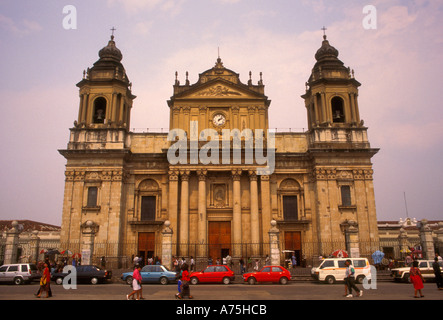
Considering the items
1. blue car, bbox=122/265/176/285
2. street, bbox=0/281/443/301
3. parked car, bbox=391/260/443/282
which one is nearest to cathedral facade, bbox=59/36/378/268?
blue car, bbox=122/265/176/285

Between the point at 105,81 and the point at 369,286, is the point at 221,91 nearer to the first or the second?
the point at 105,81

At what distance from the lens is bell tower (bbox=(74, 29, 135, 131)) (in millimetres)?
32094

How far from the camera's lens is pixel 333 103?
3412cm

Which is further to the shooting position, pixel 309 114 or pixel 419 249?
pixel 309 114

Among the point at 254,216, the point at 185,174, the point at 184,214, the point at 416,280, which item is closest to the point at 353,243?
the point at 254,216

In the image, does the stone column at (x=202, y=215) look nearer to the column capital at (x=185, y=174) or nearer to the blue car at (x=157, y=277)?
the column capital at (x=185, y=174)

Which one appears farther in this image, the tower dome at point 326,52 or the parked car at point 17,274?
the tower dome at point 326,52

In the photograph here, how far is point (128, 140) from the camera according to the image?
32.2 metres

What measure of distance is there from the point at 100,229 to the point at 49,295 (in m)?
15.5

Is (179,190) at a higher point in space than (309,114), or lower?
lower

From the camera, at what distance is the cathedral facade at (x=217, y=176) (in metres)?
29.2

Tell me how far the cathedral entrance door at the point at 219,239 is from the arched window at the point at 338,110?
1407 cm

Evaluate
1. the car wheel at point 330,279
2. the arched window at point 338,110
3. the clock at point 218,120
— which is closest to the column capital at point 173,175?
the clock at point 218,120
